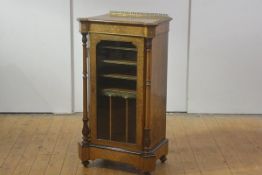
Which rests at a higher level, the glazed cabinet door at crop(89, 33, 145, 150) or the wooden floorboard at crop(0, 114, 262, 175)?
the glazed cabinet door at crop(89, 33, 145, 150)

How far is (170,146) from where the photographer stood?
402cm

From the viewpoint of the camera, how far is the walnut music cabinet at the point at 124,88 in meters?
3.25

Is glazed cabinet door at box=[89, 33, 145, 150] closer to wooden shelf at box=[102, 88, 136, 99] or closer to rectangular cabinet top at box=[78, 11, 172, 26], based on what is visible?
wooden shelf at box=[102, 88, 136, 99]

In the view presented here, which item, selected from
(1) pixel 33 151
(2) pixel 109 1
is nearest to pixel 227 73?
(2) pixel 109 1

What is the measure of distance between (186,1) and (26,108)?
1859mm

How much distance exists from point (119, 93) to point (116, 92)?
0.9 inches

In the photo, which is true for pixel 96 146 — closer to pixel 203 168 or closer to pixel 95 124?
pixel 95 124

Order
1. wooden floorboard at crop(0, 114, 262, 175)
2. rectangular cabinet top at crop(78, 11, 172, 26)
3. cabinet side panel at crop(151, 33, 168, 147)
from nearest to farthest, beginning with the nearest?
rectangular cabinet top at crop(78, 11, 172, 26) → cabinet side panel at crop(151, 33, 168, 147) → wooden floorboard at crop(0, 114, 262, 175)

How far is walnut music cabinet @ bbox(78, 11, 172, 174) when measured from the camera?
10.7ft

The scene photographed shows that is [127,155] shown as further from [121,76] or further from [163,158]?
[121,76]

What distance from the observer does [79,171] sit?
11.5 feet

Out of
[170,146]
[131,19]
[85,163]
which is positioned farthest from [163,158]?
[131,19]

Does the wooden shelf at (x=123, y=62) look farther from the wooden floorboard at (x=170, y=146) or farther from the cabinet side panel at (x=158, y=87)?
the wooden floorboard at (x=170, y=146)

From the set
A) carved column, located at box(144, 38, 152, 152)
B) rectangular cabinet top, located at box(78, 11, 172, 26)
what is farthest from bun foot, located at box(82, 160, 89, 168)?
rectangular cabinet top, located at box(78, 11, 172, 26)
